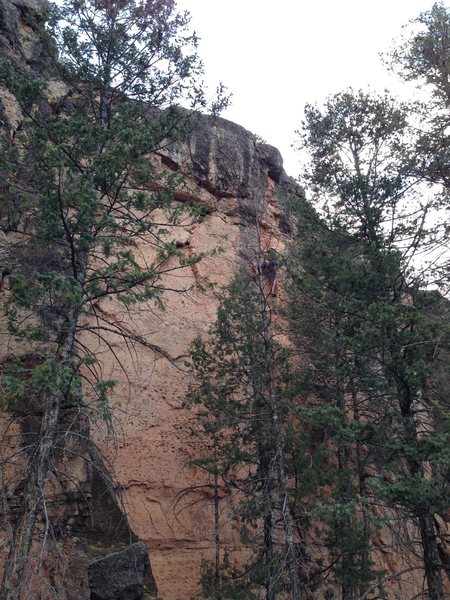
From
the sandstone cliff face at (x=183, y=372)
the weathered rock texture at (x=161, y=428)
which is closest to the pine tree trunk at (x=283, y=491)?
the sandstone cliff face at (x=183, y=372)

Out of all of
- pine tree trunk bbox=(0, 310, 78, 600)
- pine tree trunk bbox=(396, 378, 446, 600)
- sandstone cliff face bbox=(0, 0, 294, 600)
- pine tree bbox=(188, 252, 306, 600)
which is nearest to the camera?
pine tree trunk bbox=(0, 310, 78, 600)

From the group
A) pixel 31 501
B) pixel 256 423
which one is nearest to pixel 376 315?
pixel 256 423

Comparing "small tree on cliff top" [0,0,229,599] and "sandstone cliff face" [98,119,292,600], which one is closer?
"small tree on cliff top" [0,0,229,599]

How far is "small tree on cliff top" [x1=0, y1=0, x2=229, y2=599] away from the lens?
7.95 meters

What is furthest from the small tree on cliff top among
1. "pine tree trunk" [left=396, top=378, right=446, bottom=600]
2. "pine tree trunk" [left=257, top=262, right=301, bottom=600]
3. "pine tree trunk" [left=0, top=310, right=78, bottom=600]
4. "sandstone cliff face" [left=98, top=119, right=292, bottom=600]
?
"pine tree trunk" [left=396, top=378, right=446, bottom=600]

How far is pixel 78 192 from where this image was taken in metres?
8.75

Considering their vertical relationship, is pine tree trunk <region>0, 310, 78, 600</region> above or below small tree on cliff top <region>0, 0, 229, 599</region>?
below

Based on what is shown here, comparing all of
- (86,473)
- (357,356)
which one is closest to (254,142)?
(357,356)

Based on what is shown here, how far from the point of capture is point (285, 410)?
42.0 ft

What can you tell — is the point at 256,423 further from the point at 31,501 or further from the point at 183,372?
the point at 31,501

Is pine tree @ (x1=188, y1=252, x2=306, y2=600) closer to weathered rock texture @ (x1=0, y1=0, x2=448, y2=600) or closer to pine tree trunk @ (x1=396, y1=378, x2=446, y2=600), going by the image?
weathered rock texture @ (x1=0, y1=0, x2=448, y2=600)

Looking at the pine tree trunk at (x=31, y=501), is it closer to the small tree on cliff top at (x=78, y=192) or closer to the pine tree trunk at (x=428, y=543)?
the small tree on cliff top at (x=78, y=192)

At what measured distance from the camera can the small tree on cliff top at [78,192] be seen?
7.95m

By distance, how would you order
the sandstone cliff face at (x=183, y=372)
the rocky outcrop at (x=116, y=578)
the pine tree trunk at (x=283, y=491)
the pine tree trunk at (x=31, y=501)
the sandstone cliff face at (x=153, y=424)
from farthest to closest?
the sandstone cliff face at (x=183, y=372)
the sandstone cliff face at (x=153, y=424)
the rocky outcrop at (x=116, y=578)
the pine tree trunk at (x=283, y=491)
the pine tree trunk at (x=31, y=501)
